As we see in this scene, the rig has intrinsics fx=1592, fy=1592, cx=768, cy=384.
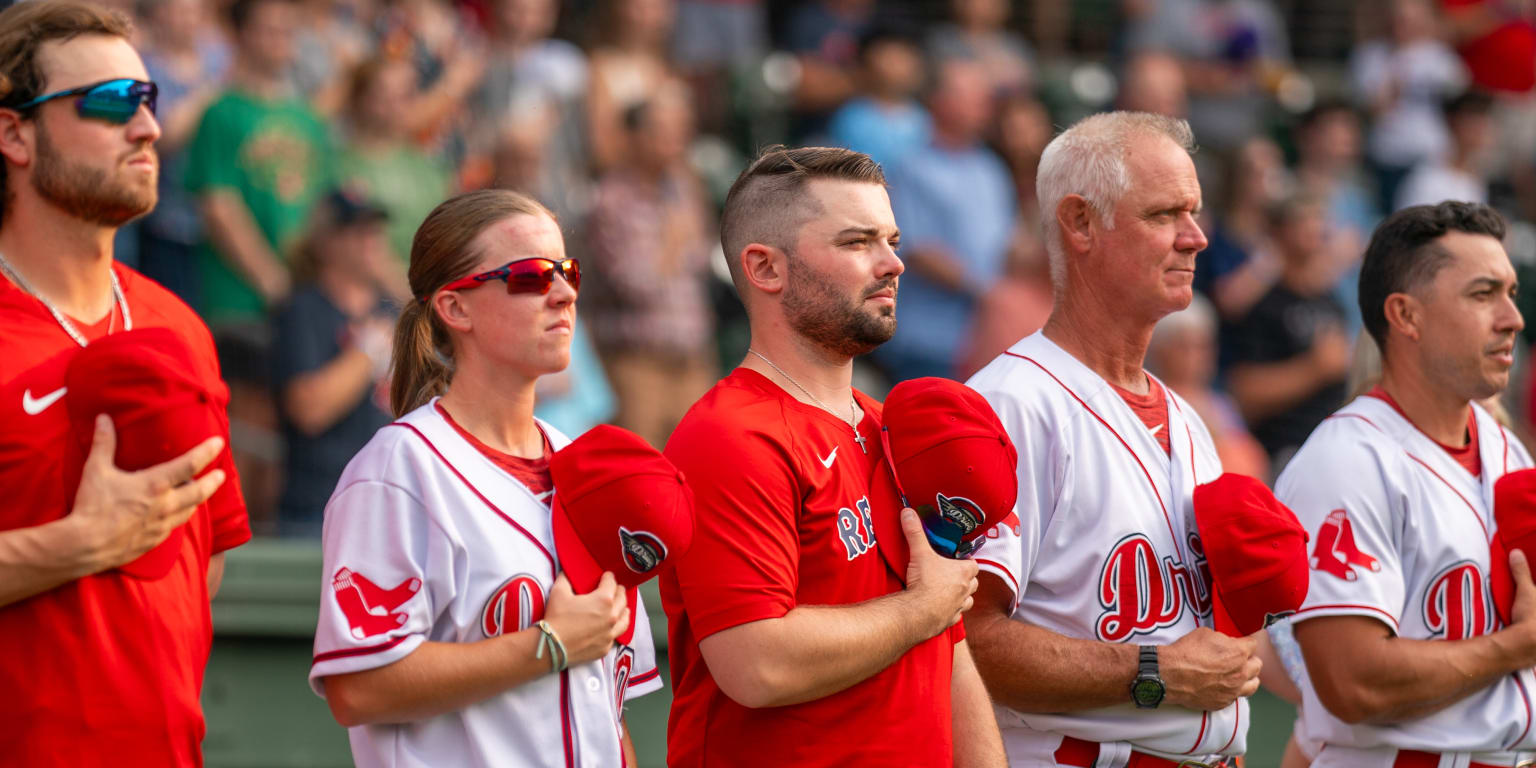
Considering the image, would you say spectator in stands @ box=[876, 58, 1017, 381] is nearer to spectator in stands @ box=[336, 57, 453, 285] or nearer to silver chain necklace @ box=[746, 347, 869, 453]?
spectator in stands @ box=[336, 57, 453, 285]

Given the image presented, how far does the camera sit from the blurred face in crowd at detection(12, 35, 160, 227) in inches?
128

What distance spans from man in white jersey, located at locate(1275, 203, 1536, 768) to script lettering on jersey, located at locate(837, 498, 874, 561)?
4.50 ft

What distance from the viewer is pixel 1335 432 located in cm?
426

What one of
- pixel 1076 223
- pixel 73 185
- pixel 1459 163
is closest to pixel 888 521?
pixel 1076 223

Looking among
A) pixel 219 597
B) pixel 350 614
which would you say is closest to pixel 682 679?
pixel 350 614

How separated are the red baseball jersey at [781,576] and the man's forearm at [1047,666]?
251 mm

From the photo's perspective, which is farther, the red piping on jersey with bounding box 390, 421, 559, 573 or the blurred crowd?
the blurred crowd

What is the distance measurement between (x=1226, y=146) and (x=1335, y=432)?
6287 millimetres

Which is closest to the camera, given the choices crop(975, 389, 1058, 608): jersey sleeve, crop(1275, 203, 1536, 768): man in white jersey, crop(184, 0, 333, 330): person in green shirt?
crop(975, 389, 1058, 608): jersey sleeve

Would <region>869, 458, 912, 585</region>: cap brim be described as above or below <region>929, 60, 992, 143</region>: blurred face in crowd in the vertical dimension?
below

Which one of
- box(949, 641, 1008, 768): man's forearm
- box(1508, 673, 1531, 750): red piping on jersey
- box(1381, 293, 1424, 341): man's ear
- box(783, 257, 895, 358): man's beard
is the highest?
box(783, 257, 895, 358): man's beard

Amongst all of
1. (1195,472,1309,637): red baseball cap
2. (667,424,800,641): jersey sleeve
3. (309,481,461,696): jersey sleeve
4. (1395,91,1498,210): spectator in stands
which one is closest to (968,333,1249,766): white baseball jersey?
(1195,472,1309,637): red baseball cap

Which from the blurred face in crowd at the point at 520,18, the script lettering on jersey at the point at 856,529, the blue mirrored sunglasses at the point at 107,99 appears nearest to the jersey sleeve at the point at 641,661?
the script lettering on jersey at the point at 856,529

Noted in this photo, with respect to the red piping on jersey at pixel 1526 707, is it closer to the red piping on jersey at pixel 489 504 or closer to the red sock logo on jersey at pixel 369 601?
the red piping on jersey at pixel 489 504
